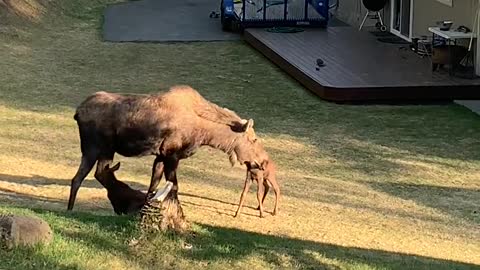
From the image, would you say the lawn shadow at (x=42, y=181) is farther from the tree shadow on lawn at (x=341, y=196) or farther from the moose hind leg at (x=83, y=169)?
the moose hind leg at (x=83, y=169)

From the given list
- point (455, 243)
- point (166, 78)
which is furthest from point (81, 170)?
point (166, 78)

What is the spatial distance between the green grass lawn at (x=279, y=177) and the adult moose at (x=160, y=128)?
1.61ft

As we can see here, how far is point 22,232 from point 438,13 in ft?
35.2

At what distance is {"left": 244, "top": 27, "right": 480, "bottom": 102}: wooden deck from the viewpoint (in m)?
11.4

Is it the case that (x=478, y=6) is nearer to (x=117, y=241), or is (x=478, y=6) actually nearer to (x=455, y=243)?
(x=455, y=243)

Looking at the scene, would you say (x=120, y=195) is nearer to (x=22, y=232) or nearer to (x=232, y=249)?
(x=232, y=249)

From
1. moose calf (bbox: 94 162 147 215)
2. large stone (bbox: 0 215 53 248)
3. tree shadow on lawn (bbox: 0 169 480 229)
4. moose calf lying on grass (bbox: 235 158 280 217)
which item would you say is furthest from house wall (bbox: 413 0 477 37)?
large stone (bbox: 0 215 53 248)

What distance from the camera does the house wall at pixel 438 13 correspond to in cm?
1273

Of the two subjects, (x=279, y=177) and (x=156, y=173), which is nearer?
(x=156, y=173)

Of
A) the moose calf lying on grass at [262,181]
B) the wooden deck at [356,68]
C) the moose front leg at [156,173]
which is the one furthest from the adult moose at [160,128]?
the wooden deck at [356,68]

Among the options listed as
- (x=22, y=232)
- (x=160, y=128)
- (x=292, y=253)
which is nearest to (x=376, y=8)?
(x=160, y=128)

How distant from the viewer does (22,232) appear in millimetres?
4434

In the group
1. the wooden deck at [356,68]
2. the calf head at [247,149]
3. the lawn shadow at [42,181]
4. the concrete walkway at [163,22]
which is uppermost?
the calf head at [247,149]

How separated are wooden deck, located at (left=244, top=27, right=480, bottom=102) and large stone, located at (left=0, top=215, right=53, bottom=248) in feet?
23.6
